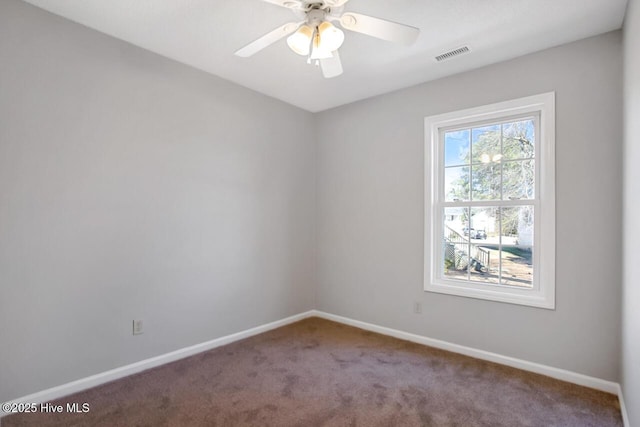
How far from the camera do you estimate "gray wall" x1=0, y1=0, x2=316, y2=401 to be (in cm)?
210

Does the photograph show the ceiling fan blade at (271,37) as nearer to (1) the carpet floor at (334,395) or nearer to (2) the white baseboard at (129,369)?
(1) the carpet floor at (334,395)

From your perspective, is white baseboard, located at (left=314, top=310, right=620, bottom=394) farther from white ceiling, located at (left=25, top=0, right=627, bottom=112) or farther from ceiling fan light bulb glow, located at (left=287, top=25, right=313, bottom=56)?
ceiling fan light bulb glow, located at (left=287, top=25, right=313, bottom=56)

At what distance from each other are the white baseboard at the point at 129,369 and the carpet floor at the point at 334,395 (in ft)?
0.19

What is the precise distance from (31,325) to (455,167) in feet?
11.9

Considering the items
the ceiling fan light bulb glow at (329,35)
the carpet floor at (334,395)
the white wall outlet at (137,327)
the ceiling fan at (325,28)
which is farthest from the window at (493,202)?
the white wall outlet at (137,327)

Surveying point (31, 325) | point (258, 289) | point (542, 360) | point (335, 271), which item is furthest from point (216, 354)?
point (542, 360)

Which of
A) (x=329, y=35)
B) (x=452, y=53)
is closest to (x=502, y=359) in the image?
(x=452, y=53)

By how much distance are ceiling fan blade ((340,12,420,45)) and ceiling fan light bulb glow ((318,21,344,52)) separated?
0.06 meters

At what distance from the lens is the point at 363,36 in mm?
2432

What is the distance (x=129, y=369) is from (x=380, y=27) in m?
2.99

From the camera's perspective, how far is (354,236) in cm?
381

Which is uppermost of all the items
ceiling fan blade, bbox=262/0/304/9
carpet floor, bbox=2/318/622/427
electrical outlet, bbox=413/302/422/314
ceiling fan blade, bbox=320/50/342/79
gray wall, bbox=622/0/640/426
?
ceiling fan blade, bbox=262/0/304/9

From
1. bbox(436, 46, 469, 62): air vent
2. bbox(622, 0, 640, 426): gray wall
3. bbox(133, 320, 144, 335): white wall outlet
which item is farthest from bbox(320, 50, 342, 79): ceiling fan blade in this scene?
bbox(133, 320, 144, 335): white wall outlet

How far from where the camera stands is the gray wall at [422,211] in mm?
2367
